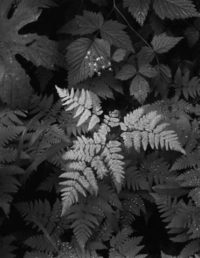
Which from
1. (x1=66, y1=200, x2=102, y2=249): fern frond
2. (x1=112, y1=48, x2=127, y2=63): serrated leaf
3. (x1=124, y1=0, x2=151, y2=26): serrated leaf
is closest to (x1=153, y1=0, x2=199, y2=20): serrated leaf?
(x1=124, y1=0, x2=151, y2=26): serrated leaf

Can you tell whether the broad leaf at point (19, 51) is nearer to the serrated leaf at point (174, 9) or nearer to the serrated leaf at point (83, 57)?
the serrated leaf at point (83, 57)

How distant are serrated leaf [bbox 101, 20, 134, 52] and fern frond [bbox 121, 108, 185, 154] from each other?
677mm

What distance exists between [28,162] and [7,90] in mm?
647

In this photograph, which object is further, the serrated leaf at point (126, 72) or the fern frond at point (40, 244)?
the serrated leaf at point (126, 72)

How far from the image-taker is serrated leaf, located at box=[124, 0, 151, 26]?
3.60 metres

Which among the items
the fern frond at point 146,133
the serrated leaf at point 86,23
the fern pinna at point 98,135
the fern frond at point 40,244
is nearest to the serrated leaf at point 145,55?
the fern pinna at point 98,135

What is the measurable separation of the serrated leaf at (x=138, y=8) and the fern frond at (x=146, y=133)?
0.87 meters

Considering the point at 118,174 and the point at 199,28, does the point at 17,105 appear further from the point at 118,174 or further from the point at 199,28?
the point at 199,28

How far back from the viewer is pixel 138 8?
11.9ft

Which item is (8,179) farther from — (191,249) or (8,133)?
(191,249)

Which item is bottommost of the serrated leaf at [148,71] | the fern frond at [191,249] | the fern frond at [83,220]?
the fern frond at [191,249]

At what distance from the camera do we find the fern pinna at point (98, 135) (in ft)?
10.6

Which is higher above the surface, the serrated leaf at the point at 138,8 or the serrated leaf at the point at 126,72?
the serrated leaf at the point at 138,8

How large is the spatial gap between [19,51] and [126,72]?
98 centimetres
